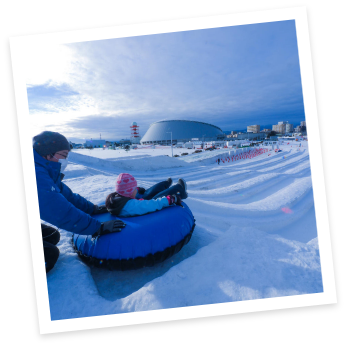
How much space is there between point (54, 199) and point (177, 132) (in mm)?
25432

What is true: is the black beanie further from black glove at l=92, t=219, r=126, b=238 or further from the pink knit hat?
black glove at l=92, t=219, r=126, b=238

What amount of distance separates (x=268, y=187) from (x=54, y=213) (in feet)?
17.5

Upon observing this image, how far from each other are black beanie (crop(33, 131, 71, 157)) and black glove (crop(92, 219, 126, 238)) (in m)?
0.98

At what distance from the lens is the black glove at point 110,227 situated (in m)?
1.87

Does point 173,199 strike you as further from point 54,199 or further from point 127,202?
point 54,199

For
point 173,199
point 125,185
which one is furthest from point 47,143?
point 173,199

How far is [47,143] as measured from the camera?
64.8 inches

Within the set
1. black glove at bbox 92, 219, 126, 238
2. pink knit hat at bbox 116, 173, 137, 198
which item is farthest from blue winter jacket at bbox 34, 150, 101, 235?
pink knit hat at bbox 116, 173, 137, 198

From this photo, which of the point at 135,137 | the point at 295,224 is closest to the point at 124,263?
the point at 295,224

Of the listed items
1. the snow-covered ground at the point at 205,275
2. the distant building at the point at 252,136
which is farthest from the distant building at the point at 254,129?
the snow-covered ground at the point at 205,275

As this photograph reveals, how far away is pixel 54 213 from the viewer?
62.2 inches

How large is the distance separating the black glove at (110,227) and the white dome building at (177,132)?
2392 cm

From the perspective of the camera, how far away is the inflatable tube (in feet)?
5.93

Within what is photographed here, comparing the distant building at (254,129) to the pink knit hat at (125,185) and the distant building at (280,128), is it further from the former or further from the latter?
the pink knit hat at (125,185)
